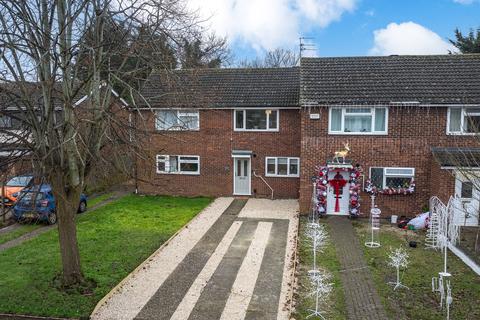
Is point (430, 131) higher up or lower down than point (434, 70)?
lower down

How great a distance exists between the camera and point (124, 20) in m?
8.95

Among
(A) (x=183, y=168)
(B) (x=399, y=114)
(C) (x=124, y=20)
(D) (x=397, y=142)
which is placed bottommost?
(A) (x=183, y=168)

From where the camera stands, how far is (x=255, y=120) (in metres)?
21.8

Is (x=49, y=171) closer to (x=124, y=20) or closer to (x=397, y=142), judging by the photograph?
(x=124, y=20)

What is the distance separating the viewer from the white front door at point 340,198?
18156mm

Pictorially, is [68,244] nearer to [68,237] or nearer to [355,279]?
[68,237]

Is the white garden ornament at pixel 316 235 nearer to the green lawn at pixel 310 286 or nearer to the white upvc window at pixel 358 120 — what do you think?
the green lawn at pixel 310 286

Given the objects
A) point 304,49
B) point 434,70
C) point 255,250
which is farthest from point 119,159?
point 304,49

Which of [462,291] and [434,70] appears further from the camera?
[434,70]

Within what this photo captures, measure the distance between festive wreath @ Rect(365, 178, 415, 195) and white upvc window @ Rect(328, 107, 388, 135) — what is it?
223 centimetres

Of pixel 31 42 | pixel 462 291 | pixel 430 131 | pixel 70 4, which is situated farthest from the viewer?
pixel 430 131

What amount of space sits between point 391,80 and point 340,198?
563 cm

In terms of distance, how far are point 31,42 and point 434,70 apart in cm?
1668

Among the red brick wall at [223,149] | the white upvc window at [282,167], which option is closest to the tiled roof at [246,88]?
the red brick wall at [223,149]
